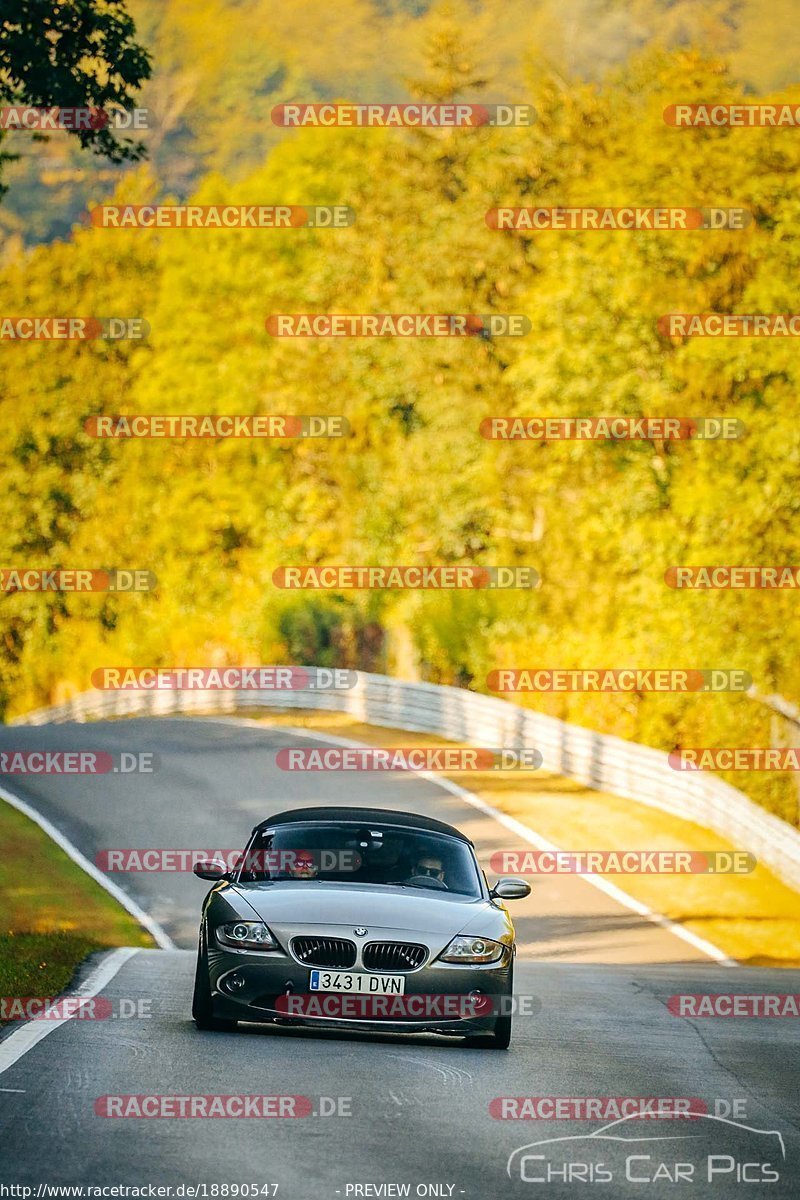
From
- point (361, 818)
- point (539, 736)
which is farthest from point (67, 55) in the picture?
point (539, 736)

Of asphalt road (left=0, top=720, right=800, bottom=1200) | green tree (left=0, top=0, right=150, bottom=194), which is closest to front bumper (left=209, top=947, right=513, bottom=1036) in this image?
asphalt road (left=0, top=720, right=800, bottom=1200)

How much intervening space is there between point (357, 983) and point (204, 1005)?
925 millimetres

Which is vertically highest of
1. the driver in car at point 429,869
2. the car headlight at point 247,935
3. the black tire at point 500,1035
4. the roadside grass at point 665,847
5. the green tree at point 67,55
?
the green tree at point 67,55

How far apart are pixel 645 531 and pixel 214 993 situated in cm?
3241

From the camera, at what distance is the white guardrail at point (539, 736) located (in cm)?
2791

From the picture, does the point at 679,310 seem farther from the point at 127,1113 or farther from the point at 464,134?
the point at 127,1113

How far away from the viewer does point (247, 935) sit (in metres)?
11.1

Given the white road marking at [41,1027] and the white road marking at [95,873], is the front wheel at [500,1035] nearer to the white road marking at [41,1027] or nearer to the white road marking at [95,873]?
the white road marking at [41,1027]

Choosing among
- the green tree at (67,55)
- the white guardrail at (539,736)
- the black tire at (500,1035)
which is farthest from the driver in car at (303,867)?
the white guardrail at (539,736)

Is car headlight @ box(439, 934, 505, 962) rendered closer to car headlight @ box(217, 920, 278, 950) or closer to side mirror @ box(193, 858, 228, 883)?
car headlight @ box(217, 920, 278, 950)

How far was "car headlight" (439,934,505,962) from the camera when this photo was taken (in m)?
11.2

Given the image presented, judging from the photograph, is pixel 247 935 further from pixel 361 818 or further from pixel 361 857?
pixel 361 818

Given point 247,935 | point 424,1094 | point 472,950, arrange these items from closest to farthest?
1. point 424,1094
2. point 247,935
3. point 472,950

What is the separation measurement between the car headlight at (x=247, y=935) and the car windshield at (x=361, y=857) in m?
0.80
